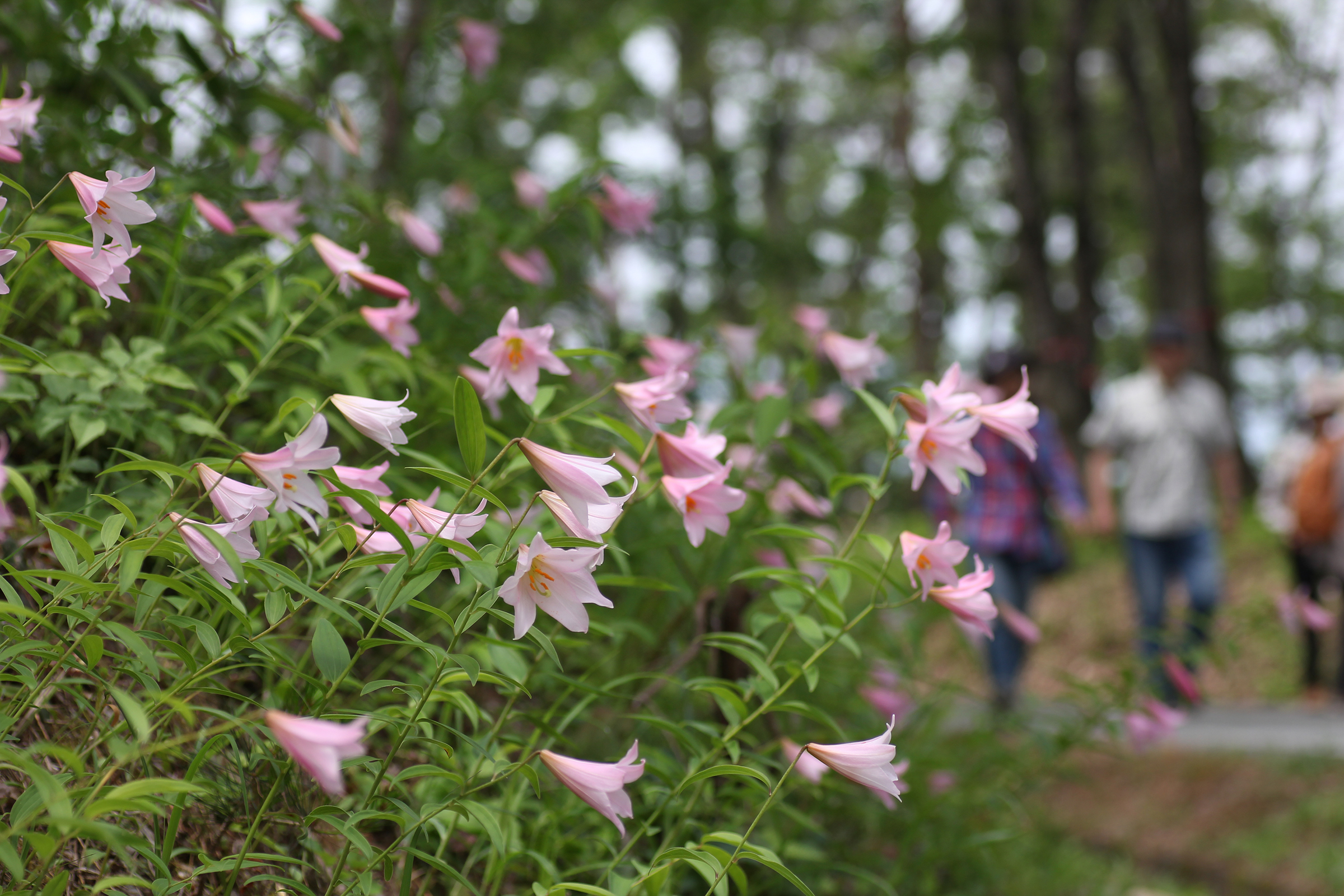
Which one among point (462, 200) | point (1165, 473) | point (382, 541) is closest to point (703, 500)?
point (382, 541)

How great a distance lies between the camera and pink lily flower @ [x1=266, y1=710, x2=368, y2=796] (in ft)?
2.43

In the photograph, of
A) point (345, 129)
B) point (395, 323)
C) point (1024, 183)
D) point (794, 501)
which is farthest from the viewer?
point (1024, 183)

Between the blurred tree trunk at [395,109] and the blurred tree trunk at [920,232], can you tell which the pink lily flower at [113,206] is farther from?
the blurred tree trunk at [920,232]

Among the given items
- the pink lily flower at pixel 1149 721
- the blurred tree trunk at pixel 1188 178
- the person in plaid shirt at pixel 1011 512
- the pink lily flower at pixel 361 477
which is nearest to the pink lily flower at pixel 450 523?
the pink lily flower at pixel 361 477

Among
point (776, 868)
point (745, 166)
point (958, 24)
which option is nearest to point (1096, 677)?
point (776, 868)

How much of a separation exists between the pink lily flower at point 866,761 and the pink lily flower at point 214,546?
2.15 feet

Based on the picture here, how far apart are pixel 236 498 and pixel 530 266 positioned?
1337 mm

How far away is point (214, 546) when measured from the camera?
939 millimetres

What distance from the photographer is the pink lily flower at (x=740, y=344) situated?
2256 mm

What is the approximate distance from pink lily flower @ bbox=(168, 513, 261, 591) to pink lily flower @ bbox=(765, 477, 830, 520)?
3.31ft

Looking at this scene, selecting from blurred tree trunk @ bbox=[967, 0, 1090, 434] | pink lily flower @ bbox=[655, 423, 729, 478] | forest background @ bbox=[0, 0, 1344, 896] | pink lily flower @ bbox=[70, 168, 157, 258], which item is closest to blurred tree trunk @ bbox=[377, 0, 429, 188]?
forest background @ bbox=[0, 0, 1344, 896]

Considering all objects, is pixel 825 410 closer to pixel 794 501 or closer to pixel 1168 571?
pixel 794 501

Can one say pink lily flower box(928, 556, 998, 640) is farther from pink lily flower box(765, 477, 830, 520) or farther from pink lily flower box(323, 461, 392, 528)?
pink lily flower box(323, 461, 392, 528)

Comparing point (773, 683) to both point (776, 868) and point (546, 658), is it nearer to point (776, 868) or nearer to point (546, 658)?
point (776, 868)
